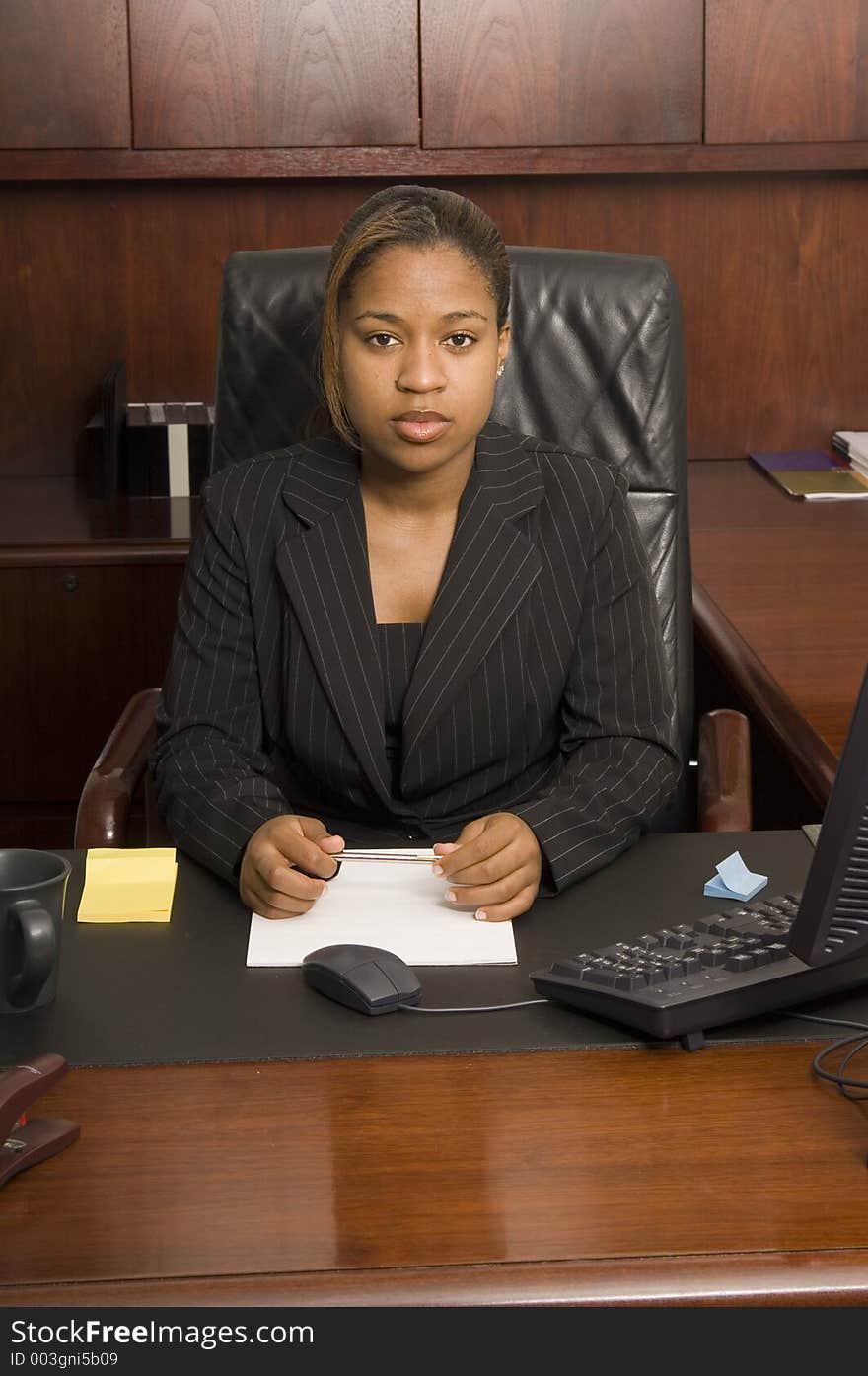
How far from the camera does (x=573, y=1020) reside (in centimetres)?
118

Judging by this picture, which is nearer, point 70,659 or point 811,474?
point 70,659

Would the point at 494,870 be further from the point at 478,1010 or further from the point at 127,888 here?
the point at 127,888

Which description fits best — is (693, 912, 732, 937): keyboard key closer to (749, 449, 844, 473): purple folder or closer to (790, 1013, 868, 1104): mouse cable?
(790, 1013, 868, 1104): mouse cable

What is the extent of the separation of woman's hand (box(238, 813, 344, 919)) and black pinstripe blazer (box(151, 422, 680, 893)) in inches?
10.0

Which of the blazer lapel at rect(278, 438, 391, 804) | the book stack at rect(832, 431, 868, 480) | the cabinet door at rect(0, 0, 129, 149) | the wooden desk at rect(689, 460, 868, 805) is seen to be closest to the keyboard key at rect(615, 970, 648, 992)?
the wooden desk at rect(689, 460, 868, 805)

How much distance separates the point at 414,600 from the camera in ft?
5.76

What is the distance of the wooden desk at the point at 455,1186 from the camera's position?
0.91 m

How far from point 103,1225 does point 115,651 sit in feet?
6.26

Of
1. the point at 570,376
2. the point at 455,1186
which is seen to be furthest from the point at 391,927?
the point at 570,376

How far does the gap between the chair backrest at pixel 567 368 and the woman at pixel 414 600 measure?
0.22 meters

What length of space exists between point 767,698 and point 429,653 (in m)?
0.41

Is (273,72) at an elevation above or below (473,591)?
above

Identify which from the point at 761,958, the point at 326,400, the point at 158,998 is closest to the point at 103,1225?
the point at 158,998

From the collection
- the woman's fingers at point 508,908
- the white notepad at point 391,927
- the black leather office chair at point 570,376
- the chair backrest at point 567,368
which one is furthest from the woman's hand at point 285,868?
the chair backrest at point 567,368
